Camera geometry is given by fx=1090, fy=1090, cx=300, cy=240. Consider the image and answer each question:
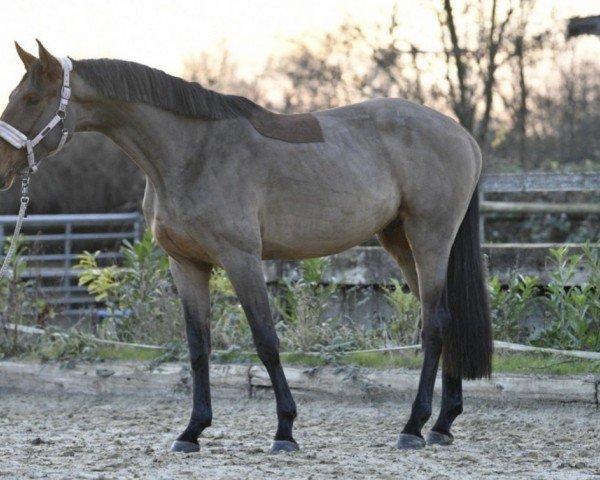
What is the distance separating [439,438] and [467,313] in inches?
27.3

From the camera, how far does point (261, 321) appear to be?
531 centimetres

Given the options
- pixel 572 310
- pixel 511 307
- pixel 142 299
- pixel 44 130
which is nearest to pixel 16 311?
pixel 142 299

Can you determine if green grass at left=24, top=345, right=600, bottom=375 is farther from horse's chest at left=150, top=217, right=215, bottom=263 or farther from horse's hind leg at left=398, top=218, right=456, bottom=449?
horse's chest at left=150, top=217, right=215, bottom=263

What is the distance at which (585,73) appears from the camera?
51.0 ft

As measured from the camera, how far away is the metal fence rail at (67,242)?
10117 mm

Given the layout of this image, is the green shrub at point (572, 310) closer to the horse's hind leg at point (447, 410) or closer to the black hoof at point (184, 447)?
the horse's hind leg at point (447, 410)

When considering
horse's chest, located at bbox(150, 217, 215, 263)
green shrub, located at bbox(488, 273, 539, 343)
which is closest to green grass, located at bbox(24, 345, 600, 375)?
green shrub, located at bbox(488, 273, 539, 343)

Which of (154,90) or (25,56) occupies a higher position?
(25,56)

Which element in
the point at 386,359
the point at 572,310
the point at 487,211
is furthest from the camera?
the point at 487,211

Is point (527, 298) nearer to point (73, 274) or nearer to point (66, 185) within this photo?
point (73, 274)

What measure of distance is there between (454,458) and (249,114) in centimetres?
198

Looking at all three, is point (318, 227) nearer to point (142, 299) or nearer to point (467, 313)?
point (467, 313)

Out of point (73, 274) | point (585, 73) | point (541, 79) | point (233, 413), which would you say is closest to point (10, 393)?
point (233, 413)

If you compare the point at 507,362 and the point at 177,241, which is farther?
the point at 507,362
